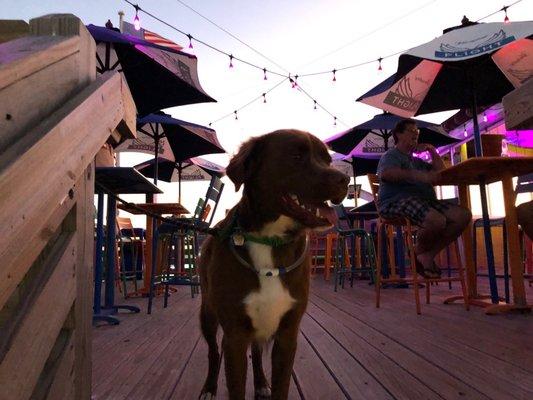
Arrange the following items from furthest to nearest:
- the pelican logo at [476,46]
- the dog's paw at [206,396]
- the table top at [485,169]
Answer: the pelican logo at [476,46], the table top at [485,169], the dog's paw at [206,396]

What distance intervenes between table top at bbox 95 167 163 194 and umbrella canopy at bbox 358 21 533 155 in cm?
288

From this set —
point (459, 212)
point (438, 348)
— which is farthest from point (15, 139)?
point (459, 212)

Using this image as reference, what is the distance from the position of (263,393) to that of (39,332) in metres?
1.15

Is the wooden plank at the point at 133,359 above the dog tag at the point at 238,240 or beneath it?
beneath

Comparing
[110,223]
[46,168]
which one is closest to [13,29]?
[46,168]

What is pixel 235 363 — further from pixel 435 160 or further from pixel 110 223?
pixel 435 160

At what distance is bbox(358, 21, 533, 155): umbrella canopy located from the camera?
4.38 m

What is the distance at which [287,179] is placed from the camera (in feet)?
5.61

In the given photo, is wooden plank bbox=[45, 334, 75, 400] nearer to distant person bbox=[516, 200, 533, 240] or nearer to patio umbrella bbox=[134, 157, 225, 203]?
distant person bbox=[516, 200, 533, 240]

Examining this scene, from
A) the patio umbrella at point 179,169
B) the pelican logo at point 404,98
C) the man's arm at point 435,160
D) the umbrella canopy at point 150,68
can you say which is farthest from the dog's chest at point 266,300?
the patio umbrella at point 179,169

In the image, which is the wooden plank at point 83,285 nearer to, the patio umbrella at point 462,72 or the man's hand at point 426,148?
the man's hand at point 426,148

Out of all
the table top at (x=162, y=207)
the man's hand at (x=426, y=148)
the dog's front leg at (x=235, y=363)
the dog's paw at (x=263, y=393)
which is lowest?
the dog's paw at (x=263, y=393)

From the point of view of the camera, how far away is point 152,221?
5.41m

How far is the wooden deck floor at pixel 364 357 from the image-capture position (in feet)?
6.09
